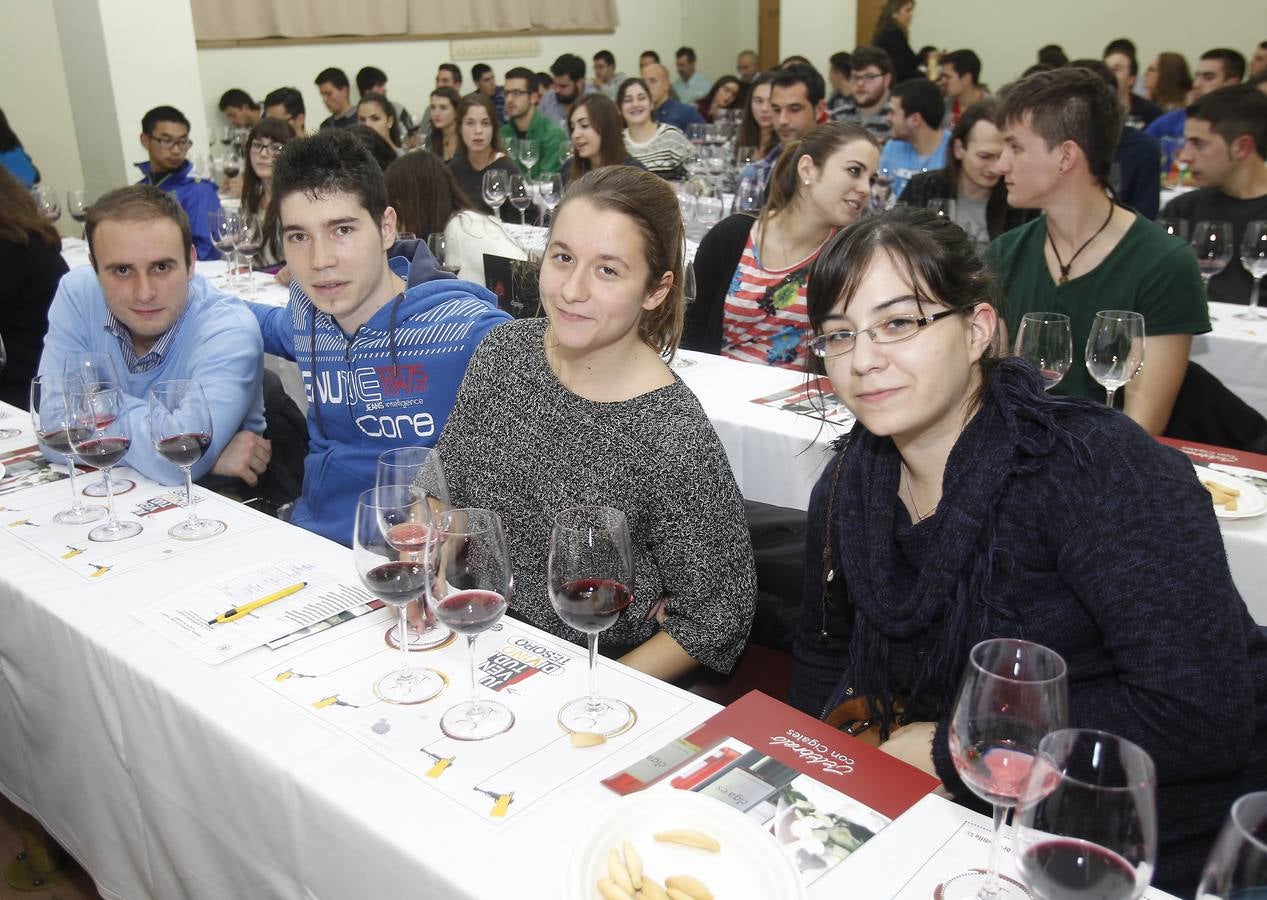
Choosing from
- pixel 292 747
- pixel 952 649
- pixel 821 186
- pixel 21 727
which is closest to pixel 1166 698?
pixel 952 649

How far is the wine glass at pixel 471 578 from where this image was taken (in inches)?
45.4

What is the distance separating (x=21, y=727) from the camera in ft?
5.65

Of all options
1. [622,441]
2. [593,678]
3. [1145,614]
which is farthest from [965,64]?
[593,678]

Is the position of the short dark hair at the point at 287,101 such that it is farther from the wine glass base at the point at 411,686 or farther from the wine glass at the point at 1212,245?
the wine glass base at the point at 411,686

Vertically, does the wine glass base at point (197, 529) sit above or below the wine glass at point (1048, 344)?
below

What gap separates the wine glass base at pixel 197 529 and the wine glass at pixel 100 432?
0.07 meters

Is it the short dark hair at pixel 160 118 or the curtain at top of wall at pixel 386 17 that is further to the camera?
the curtain at top of wall at pixel 386 17

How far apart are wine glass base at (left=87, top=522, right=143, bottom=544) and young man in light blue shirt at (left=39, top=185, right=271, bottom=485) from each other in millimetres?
353

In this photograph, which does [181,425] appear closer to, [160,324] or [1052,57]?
[160,324]

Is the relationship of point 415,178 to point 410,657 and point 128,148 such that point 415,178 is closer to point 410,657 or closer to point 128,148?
point 410,657

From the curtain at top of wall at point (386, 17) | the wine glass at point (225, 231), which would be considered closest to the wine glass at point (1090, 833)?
the wine glass at point (225, 231)

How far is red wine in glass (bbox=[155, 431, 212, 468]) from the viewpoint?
5.64ft

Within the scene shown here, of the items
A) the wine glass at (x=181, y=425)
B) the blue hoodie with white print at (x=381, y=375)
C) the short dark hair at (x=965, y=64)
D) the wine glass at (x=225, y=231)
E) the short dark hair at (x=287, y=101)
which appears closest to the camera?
the wine glass at (x=181, y=425)

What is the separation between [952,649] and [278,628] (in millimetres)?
931
